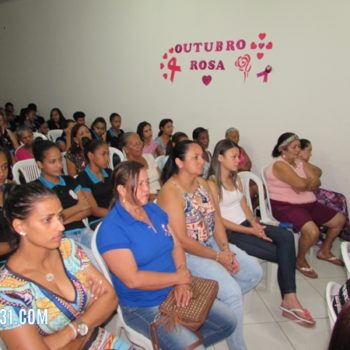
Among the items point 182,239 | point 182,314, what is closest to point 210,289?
point 182,314

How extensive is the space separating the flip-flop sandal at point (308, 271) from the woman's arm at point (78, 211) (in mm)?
1804

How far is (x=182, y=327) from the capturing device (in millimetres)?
1406

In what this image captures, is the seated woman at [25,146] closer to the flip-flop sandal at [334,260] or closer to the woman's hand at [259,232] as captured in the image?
the woman's hand at [259,232]

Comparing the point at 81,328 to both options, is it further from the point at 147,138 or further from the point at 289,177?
the point at 147,138

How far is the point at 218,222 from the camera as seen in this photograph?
2.18 m

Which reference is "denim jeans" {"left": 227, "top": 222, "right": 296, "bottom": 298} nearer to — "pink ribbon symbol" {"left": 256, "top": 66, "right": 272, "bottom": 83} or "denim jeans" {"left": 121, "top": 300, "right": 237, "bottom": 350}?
"denim jeans" {"left": 121, "top": 300, "right": 237, "bottom": 350}

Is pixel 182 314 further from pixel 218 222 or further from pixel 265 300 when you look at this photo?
pixel 265 300

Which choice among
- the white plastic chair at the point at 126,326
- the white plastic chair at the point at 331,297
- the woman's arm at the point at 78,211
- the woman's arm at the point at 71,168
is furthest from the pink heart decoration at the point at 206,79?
the white plastic chair at the point at 331,297

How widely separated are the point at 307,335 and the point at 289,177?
4.18 ft

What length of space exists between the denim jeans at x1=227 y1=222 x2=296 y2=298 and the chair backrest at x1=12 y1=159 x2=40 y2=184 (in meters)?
1.84

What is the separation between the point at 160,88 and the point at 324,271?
3.25 m

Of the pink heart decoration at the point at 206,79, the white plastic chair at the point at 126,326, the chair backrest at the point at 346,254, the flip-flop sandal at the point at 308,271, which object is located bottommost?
the flip-flop sandal at the point at 308,271

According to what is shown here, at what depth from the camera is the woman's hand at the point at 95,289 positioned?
129cm

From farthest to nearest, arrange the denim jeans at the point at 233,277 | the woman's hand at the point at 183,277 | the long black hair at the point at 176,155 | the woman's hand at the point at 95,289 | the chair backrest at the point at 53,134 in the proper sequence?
1. the chair backrest at the point at 53,134
2. the long black hair at the point at 176,155
3. the denim jeans at the point at 233,277
4. the woman's hand at the point at 183,277
5. the woman's hand at the point at 95,289
